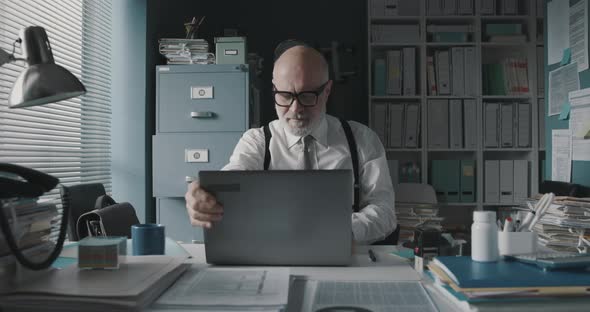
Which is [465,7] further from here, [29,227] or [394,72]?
[29,227]

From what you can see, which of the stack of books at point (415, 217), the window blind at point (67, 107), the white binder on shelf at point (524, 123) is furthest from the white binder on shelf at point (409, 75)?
the window blind at point (67, 107)

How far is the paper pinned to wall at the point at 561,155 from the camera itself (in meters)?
1.89

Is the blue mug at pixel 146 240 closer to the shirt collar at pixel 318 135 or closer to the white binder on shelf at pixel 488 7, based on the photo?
the shirt collar at pixel 318 135

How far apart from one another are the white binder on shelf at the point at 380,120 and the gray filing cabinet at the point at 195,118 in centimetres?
115

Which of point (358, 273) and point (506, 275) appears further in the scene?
point (358, 273)

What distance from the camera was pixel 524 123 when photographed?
349 centimetres

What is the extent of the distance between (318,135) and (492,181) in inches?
80.9

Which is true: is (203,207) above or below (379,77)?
below

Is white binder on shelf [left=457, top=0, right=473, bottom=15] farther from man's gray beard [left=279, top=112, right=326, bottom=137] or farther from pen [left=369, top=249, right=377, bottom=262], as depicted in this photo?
pen [left=369, top=249, right=377, bottom=262]

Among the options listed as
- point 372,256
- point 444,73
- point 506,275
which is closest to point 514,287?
point 506,275

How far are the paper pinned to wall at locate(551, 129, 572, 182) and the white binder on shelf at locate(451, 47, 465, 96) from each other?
152cm

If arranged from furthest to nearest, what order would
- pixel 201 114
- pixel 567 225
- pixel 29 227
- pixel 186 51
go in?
1. pixel 186 51
2. pixel 201 114
3. pixel 567 225
4. pixel 29 227

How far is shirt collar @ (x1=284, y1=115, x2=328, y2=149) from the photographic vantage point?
1918 mm

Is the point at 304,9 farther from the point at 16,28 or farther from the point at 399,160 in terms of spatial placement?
the point at 16,28
